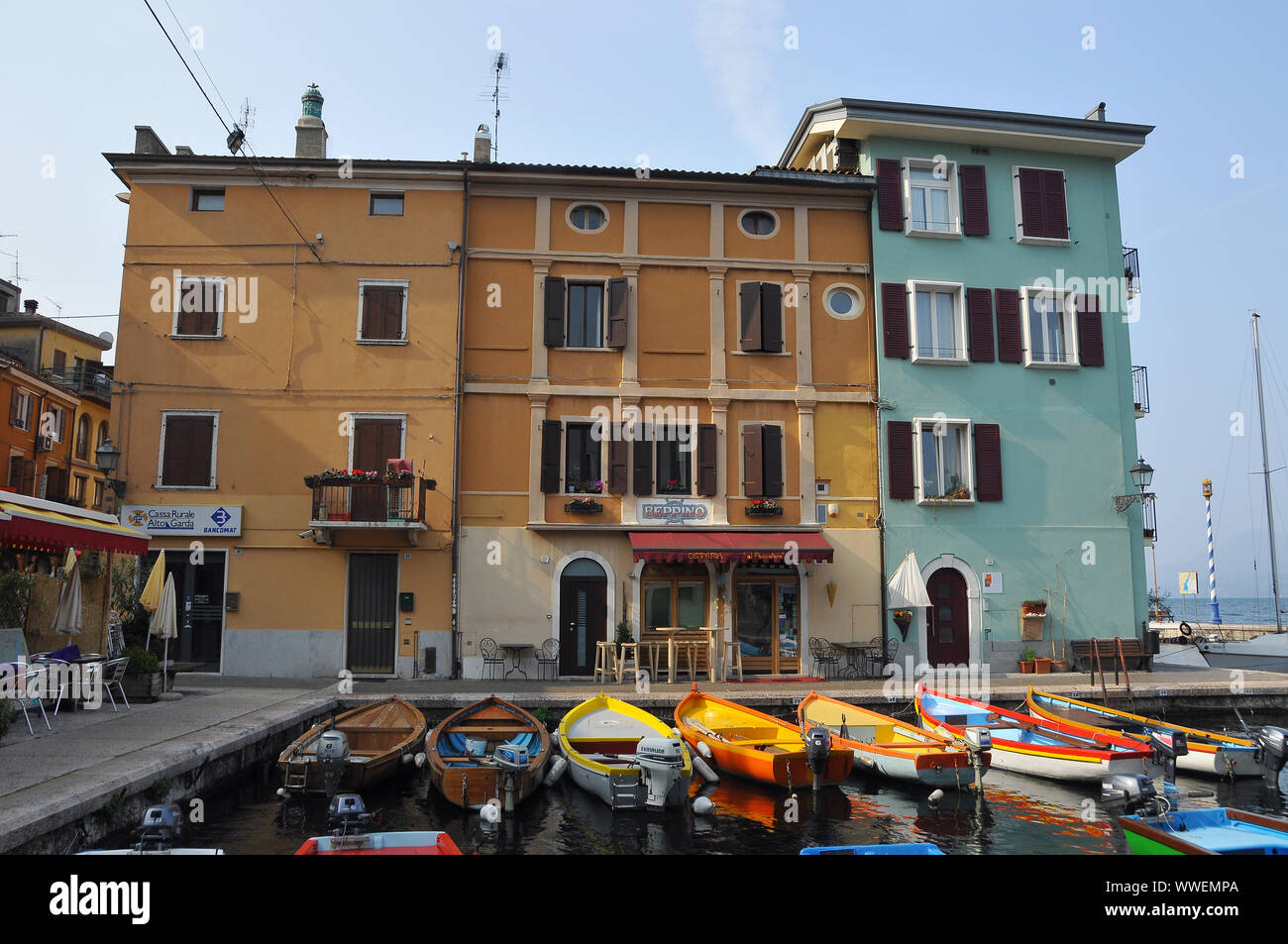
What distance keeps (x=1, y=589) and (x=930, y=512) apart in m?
19.0

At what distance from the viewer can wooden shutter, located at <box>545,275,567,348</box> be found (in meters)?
21.1

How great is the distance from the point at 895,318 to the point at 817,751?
13.1 m

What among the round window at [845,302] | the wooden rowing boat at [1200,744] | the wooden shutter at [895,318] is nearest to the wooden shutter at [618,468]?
the round window at [845,302]

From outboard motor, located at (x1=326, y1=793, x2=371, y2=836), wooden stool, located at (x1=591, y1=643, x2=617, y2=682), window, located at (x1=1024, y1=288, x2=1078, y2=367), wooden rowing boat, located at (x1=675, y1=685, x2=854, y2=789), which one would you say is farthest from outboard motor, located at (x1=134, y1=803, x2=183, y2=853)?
window, located at (x1=1024, y1=288, x2=1078, y2=367)

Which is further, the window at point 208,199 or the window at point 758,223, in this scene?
the window at point 758,223

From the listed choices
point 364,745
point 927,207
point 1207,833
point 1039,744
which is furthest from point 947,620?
point 364,745

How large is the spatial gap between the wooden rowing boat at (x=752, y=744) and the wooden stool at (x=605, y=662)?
3328 mm

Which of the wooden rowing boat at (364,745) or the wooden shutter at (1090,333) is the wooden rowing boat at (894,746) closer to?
the wooden rowing boat at (364,745)

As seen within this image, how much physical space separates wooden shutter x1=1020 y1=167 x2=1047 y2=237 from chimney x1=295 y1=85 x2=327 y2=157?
18082 mm

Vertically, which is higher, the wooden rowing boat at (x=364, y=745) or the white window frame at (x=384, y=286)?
the white window frame at (x=384, y=286)

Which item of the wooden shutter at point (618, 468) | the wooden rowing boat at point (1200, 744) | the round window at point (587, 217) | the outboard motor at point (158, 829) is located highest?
the round window at point (587, 217)

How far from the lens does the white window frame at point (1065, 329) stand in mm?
22703

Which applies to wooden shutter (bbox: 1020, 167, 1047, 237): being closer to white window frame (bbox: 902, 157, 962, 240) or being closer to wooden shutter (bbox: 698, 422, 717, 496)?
white window frame (bbox: 902, 157, 962, 240)
